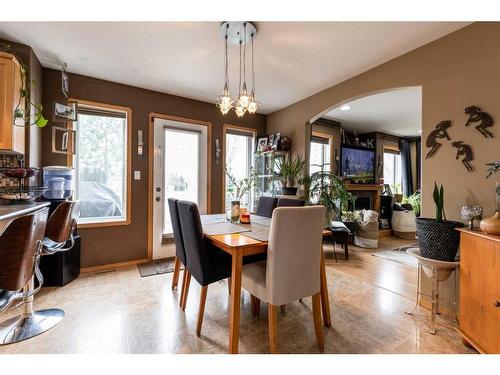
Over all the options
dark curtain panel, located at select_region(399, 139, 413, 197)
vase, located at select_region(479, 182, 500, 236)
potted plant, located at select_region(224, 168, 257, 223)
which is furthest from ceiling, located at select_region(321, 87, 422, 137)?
vase, located at select_region(479, 182, 500, 236)

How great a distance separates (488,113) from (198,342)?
2.71 metres

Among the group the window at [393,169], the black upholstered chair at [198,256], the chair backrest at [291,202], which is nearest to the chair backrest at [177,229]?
the black upholstered chair at [198,256]

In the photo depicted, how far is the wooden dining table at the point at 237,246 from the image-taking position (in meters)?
1.46

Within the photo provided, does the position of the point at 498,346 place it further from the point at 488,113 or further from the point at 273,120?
the point at 273,120

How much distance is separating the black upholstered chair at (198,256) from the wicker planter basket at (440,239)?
1565 mm

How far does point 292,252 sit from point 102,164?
9.22ft

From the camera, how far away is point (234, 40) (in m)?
2.10

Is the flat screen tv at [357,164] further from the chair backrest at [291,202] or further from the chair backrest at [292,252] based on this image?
the chair backrest at [292,252]

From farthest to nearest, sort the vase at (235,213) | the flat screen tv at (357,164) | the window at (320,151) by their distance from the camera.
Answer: the flat screen tv at (357,164) < the window at (320,151) < the vase at (235,213)

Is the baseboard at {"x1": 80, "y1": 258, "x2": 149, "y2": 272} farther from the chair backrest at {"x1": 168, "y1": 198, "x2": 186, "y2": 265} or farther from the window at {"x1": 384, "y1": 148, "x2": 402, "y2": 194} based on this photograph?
the window at {"x1": 384, "y1": 148, "x2": 402, "y2": 194}

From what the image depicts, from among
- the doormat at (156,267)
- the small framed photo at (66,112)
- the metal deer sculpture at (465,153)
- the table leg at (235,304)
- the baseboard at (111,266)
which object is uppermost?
the small framed photo at (66,112)

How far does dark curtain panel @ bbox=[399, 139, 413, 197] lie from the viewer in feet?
19.6

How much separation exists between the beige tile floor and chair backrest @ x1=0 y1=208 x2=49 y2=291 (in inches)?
26.5
